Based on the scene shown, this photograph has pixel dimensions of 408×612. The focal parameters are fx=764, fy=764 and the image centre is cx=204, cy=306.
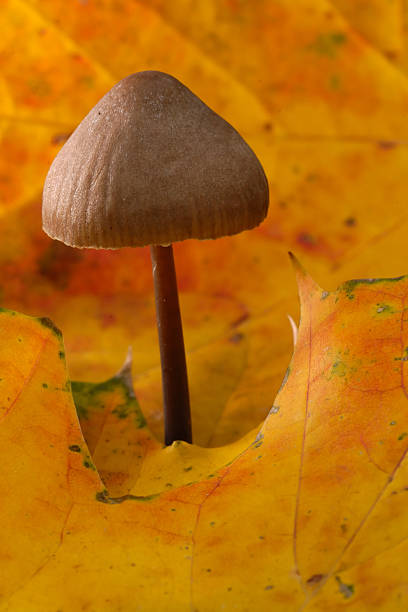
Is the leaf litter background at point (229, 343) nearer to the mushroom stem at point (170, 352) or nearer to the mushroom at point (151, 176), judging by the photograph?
the mushroom stem at point (170, 352)

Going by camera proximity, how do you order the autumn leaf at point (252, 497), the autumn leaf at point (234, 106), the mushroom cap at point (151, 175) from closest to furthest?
the autumn leaf at point (252, 497)
the mushroom cap at point (151, 175)
the autumn leaf at point (234, 106)

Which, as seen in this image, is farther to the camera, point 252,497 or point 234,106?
point 234,106

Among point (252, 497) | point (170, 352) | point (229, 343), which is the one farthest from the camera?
point (229, 343)

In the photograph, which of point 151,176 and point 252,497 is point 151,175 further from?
point 252,497

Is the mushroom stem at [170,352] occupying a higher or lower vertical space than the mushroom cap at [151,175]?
lower

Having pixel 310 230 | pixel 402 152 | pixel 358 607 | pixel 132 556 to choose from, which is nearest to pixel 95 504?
pixel 132 556

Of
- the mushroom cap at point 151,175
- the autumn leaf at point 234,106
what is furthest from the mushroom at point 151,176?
the autumn leaf at point 234,106

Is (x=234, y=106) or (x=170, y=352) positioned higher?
(x=234, y=106)

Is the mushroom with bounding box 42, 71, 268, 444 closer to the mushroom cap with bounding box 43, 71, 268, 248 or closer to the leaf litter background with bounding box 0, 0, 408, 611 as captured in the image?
the mushroom cap with bounding box 43, 71, 268, 248

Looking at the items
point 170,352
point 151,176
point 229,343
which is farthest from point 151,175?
point 229,343
